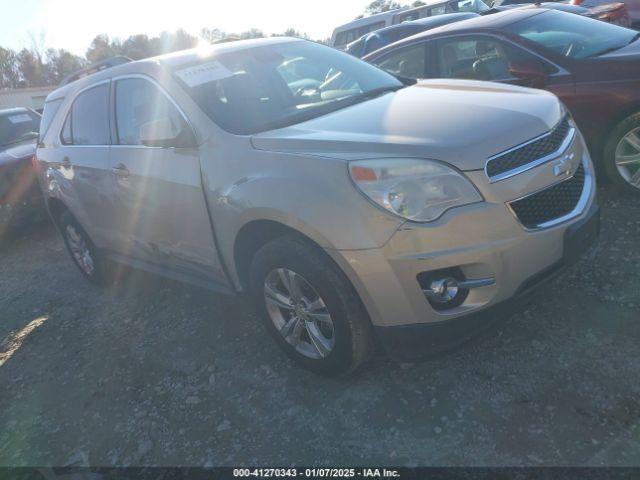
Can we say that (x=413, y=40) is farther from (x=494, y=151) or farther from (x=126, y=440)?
(x=126, y=440)

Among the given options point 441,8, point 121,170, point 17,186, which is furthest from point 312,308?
point 441,8

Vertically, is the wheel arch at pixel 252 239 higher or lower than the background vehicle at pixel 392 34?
lower

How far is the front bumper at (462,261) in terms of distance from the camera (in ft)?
7.70

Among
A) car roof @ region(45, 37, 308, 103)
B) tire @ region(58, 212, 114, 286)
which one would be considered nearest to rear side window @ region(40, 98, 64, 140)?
car roof @ region(45, 37, 308, 103)

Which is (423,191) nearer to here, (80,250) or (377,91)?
(377,91)

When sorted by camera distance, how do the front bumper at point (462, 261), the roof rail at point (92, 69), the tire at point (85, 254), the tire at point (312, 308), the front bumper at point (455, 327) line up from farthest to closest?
the roof rail at point (92, 69), the tire at point (85, 254), the tire at point (312, 308), the front bumper at point (455, 327), the front bumper at point (462, 261)

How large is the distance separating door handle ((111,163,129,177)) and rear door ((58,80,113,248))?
11 centimetres

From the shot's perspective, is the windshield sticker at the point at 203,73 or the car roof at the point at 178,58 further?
the car roof at the point at 178,58

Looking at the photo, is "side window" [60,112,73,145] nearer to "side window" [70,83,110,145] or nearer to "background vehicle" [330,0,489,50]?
"side window" [70,83,110,145]

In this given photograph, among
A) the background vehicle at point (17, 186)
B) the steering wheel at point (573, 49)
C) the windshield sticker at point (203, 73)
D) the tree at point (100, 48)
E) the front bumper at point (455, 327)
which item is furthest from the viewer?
the tree at point (100, 48)

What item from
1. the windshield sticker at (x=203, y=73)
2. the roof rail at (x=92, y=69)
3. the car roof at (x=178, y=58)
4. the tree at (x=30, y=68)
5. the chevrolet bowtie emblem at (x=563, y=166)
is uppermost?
the tree at (x=30, y=68)

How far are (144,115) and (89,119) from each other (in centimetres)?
93

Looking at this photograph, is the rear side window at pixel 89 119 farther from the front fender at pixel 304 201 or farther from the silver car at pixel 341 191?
the front fender at pixel 304 201

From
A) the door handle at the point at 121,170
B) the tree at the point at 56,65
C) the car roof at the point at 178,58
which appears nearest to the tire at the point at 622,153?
the car roof at the point at 178,58
